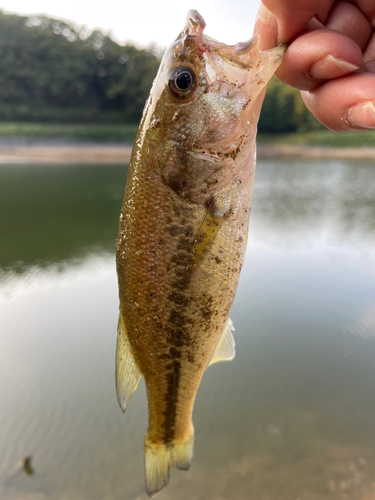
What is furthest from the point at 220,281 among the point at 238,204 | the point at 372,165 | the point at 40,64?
the point at 40,64

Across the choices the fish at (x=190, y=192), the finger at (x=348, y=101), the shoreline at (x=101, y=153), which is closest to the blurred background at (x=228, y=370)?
the fish at (x=190, y=192)

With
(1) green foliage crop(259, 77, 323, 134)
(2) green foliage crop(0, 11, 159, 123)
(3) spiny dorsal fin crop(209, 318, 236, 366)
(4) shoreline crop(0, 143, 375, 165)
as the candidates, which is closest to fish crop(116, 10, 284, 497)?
(3) spiny dorsal fin crop(209, 318, 236, 366)

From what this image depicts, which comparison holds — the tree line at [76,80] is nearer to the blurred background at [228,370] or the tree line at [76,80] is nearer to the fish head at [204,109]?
the blurred background at [228,370]

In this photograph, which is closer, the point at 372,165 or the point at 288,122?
the point at 372,165

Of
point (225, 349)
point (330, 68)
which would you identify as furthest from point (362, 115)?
point (225, 349)

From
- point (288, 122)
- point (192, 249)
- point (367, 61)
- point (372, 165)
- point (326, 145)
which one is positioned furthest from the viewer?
point (288, 122)

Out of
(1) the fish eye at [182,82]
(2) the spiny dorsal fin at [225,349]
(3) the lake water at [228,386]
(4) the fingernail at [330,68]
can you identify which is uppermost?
(4) the fingernail at [330,68]

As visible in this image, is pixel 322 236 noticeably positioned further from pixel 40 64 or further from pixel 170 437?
pixel 40 64

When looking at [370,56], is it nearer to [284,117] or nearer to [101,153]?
[101,153]
